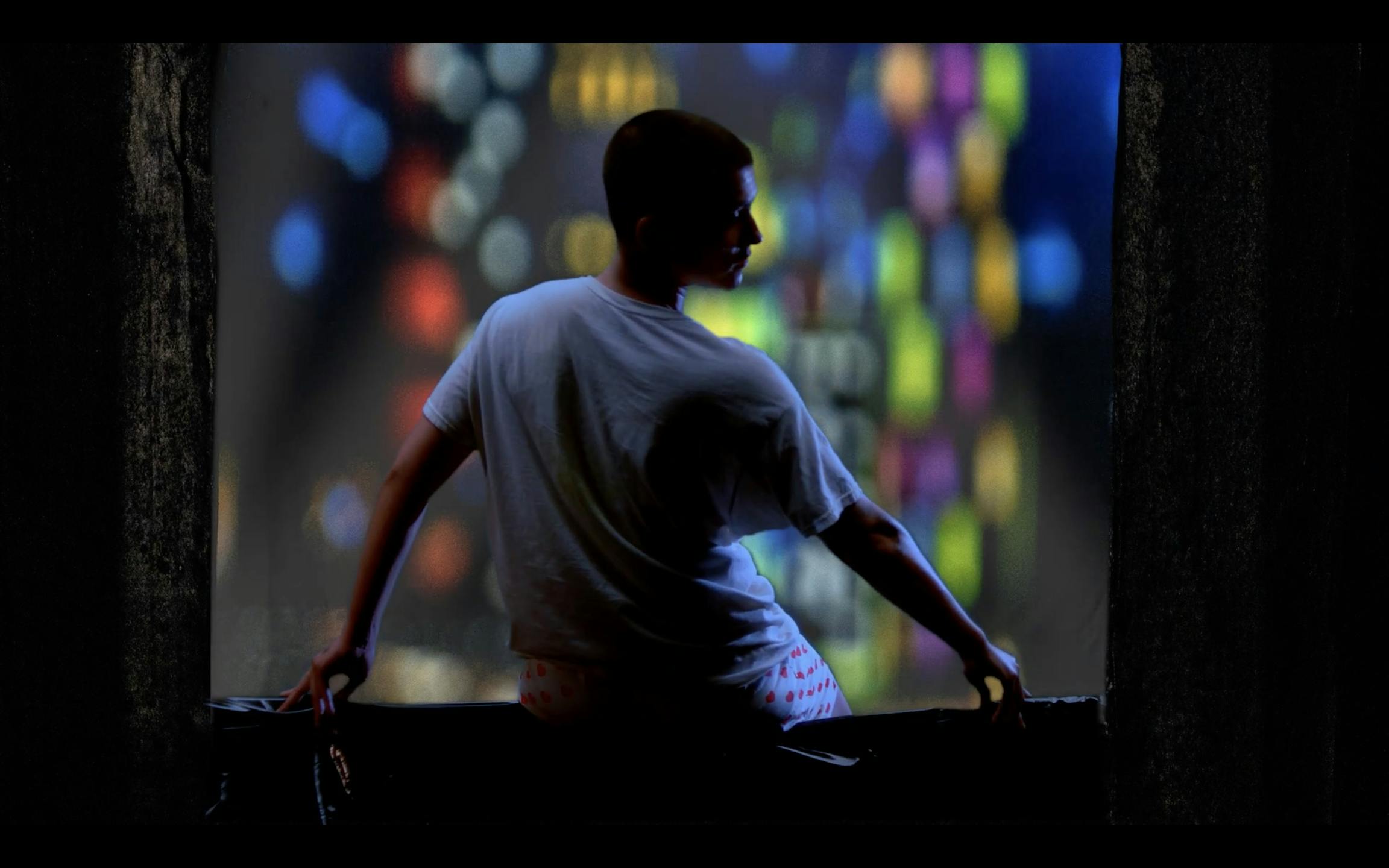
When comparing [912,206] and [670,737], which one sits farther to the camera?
[912,206]

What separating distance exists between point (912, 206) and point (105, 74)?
1695mm

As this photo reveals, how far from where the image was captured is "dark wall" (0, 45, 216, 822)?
2.15 m

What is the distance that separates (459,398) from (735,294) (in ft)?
2.14

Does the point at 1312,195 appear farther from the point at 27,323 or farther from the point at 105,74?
the point at 27,323

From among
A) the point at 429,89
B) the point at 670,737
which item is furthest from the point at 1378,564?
the point at 429,89

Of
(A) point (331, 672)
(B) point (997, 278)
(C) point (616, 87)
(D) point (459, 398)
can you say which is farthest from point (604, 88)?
(A) point (331, 672)

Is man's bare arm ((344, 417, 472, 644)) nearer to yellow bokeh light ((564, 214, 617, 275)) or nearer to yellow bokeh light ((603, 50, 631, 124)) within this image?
yellow bokeh light ((564, 214, 617, 275))

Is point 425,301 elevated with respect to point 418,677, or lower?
elevated

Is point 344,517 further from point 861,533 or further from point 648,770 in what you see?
point 861,533

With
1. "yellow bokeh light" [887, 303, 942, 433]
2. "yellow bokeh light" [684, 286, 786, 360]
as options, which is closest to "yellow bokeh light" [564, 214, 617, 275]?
"yellow bokeh light" [684, 286, 786, 360]

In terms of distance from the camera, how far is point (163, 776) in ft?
7.23

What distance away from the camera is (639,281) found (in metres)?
1.71

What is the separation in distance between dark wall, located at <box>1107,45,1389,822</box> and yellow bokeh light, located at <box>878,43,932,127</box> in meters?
0.43

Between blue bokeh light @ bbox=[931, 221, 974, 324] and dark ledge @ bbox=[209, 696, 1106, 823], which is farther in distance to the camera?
blue bokeh light @ bbox=[931, 221, 974, 324]
